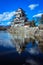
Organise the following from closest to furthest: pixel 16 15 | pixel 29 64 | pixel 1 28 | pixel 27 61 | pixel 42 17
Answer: pixel 29 64, pixel 27 61, pixel 42 17, pixel 16 15, pixel 1 28

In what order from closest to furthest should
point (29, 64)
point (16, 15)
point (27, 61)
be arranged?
point (29, 64) → point (27, 61) → point (16, 15)

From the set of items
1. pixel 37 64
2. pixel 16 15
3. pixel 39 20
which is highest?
pixel 16 15

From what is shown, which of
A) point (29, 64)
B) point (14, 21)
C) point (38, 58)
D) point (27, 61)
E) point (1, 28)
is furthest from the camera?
point (1, 28)

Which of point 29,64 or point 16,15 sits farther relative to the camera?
point 16,15

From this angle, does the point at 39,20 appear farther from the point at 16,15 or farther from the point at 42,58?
the point at 42,58

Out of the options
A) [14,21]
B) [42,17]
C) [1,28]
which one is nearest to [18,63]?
[42,17]

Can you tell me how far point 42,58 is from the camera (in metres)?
17.1

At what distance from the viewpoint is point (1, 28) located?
427 ft

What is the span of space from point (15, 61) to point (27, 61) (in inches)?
42.2

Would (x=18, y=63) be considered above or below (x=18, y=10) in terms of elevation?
below

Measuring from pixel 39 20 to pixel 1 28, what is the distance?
203 feet

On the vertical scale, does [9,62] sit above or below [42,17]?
below

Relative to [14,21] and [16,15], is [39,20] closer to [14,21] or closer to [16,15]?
[14,21]

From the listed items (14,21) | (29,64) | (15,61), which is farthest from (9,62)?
(14,21)
